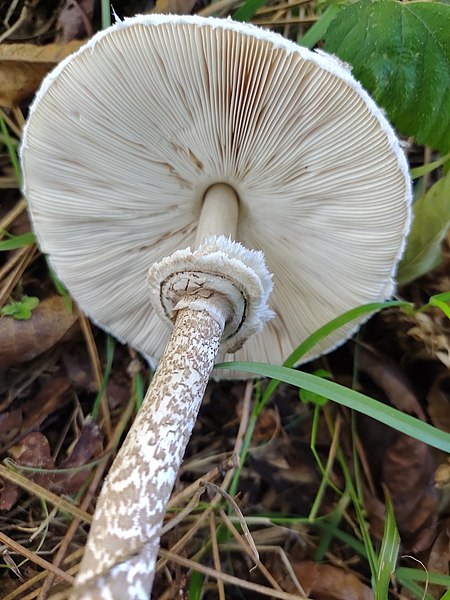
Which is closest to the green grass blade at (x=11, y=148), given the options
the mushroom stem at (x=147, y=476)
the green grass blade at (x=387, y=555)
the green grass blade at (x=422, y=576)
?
the mushroom stem at (x=147, y=476)

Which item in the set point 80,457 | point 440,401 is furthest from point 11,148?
point 440,401

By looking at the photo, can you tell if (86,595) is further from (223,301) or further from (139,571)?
(223,301)

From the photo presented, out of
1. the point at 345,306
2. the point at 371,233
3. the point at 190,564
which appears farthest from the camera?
the point at 345,306

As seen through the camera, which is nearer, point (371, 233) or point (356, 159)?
point (356, 159)

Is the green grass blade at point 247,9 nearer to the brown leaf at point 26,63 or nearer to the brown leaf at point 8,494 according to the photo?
the brown leaf at point 26,63

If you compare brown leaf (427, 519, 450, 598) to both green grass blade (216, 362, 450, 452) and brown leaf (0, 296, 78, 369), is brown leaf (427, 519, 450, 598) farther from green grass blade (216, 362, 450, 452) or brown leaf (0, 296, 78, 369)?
brown leaf (0, 296, 78, 369)

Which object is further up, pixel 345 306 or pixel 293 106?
pixel 293 106

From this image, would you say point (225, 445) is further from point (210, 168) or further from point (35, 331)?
point (210, 168)

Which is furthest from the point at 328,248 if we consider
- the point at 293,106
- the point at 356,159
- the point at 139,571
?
the point at 139,571
